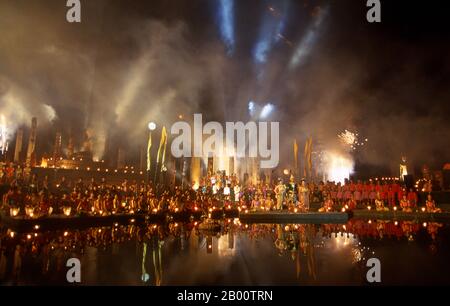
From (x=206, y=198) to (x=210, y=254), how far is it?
13.8 meters

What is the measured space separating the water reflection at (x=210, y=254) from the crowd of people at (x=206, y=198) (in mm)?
2976

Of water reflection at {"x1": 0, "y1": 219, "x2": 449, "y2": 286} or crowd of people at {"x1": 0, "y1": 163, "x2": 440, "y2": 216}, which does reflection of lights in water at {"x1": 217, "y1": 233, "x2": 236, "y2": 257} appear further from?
crowd of people at {"x1": 0, "y1": 163, "x2": 440, "y2": 216}

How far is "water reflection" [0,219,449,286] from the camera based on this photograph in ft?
25.3

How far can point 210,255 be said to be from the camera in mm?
10078

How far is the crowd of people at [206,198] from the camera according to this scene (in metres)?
16.3

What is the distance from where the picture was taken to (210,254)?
1023cm

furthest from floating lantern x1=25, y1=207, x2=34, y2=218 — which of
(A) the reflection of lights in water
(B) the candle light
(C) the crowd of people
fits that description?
(A) the reflection of lights in water

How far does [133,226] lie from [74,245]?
516 cm

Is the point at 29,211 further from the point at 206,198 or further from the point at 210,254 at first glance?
the point at 206,198

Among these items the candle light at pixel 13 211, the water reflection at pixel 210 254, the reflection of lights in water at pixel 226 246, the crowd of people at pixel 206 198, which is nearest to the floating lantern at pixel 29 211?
the crowd of people at pixel 206 198

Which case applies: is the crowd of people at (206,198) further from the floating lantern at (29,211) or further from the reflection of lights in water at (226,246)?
the reflection of lights in water at (226,246)

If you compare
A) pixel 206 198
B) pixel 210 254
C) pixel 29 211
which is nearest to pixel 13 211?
pixel 29 211
